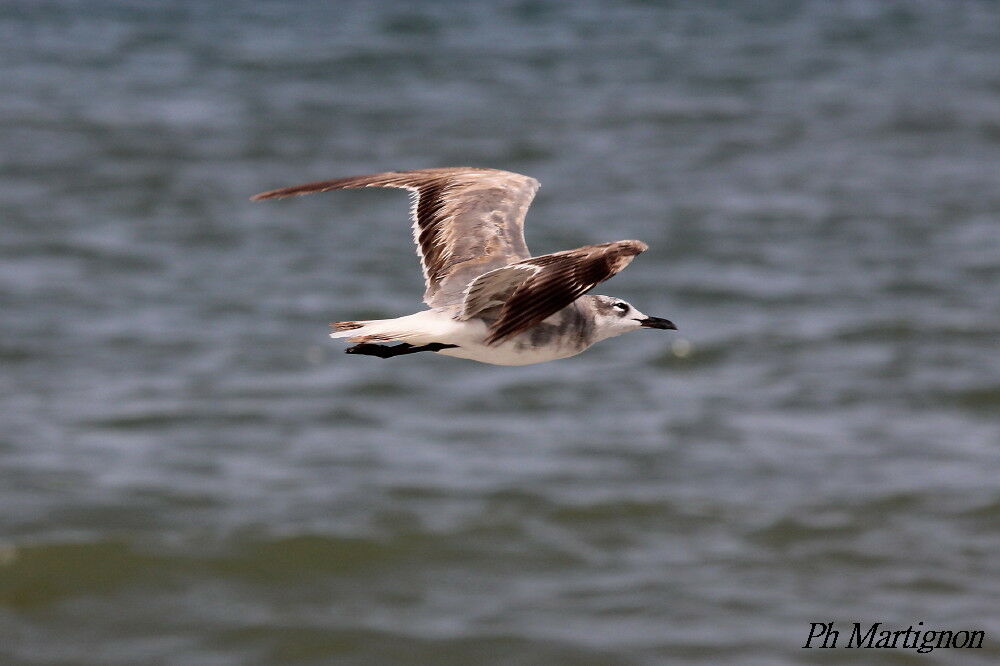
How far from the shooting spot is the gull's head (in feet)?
20.7

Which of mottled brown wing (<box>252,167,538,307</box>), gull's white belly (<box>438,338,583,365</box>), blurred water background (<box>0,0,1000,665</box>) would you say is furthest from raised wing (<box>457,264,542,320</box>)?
blurred water background (<box>0,0,1000,665</box>)

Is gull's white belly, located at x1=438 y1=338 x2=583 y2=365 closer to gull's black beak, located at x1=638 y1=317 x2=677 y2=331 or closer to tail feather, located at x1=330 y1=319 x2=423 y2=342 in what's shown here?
tail feather, located at x1=330 y1=319 x2=423 y2=342

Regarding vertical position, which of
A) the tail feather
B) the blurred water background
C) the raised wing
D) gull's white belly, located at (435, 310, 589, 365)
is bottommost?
the blurred water background

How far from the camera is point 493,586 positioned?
11.6 metres

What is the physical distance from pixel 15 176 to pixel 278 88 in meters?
5.64

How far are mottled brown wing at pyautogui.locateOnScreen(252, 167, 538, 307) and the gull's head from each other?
0.41 metres

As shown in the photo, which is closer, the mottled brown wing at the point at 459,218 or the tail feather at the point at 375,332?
the tail feather at the point at 375,332

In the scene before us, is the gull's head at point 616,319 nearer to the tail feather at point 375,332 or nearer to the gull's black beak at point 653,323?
the gull's black beak at point 653,323

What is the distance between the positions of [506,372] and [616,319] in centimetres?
921

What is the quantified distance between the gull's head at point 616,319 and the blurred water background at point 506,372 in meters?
4.54

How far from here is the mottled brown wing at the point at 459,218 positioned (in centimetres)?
646

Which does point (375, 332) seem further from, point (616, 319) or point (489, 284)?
point (616, 319)

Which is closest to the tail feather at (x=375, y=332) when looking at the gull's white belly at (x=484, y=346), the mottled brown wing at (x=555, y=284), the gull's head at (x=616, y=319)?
the gull's white belly at (x=484, y=346)

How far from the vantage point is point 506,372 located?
1555 centimetres
